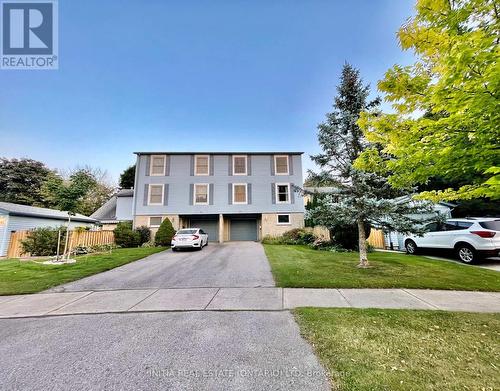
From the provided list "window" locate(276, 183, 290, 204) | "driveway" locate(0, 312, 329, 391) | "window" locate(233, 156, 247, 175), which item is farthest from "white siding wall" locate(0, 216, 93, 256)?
"window" locate(276, 183, 290, 204)

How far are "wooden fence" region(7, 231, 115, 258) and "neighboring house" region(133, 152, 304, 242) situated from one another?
9.24ft

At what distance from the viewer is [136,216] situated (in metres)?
17.7

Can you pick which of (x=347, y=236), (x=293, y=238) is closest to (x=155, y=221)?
(x=293, y=238)

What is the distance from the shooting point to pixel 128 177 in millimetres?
28141

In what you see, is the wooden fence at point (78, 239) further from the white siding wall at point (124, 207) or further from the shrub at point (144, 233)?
the white siding wall at point (124, 207)

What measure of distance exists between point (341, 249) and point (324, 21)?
38.7 ft

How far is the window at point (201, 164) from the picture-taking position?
1850 centimetres

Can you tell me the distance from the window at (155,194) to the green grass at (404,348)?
1676cm

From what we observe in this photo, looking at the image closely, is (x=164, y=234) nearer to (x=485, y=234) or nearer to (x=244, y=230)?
(x=244, y=230)

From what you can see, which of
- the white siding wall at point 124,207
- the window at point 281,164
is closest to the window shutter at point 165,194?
the white siding wall at point 124,207

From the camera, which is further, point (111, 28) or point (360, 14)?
point (111, 28)

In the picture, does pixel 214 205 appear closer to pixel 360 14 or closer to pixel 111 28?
pixel 111 28

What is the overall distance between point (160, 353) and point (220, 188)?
52.4 ft

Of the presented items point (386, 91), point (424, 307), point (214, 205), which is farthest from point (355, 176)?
point (214, 205)
